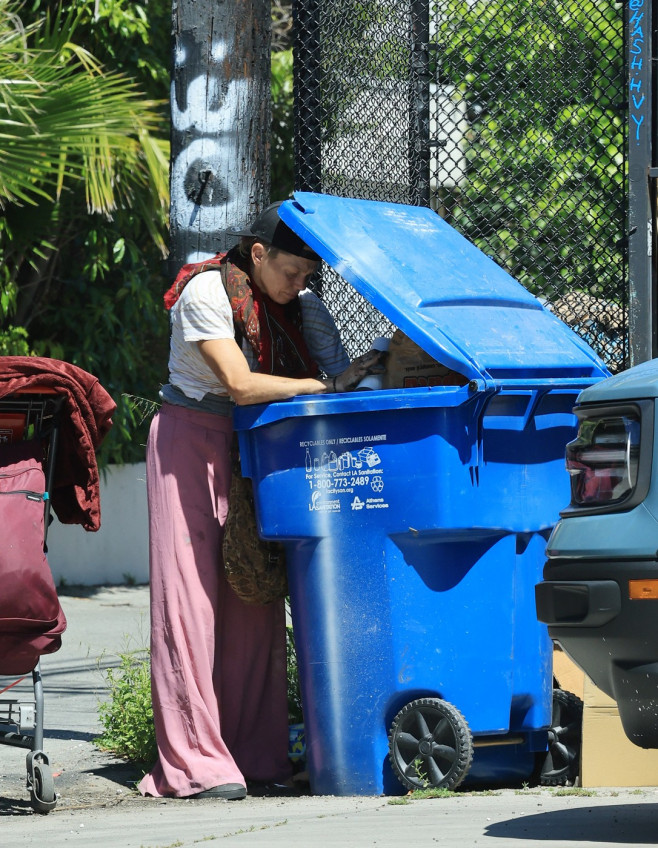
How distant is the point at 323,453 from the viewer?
4.51 meters

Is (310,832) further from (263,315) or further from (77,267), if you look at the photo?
(77,267)

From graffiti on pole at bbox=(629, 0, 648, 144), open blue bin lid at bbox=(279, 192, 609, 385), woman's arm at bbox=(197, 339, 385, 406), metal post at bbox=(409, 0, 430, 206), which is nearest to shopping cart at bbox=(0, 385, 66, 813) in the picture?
woman's arm at bbox=(197, 339, 385, 406)

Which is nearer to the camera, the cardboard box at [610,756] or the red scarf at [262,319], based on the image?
the cardboard box at [610,756]

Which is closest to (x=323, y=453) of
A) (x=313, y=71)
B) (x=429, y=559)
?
(x=429, y=559)

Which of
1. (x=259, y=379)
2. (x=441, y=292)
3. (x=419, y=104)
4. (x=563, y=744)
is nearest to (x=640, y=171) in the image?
(x=419, y=104)

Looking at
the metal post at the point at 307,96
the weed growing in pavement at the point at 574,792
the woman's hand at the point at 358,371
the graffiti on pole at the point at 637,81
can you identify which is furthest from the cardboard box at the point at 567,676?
the metal post at the point at 307,96

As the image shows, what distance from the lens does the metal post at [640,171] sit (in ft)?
18.0

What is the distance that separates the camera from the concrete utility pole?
18.0 ft

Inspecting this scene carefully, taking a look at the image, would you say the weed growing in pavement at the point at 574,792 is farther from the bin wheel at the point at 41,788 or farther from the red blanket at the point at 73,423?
the red blanket at the point at 73,423

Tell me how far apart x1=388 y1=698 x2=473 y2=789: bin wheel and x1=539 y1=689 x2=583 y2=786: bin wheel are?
48 centimetres

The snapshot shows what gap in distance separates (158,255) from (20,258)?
1793 mm

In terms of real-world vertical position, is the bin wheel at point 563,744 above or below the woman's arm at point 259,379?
below

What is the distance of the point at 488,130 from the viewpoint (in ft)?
20.0

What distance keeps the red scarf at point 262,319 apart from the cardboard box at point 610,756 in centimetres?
158
